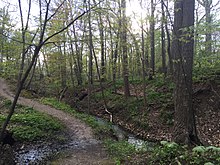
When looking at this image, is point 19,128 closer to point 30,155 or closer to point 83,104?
point 30,155

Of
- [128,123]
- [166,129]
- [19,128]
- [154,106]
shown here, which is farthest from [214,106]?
[19,128]

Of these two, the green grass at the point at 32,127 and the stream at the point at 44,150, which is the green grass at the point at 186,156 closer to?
the stream at the point at 44,150

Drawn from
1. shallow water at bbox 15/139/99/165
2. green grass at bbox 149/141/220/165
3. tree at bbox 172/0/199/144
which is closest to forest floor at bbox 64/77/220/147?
tree at bbox 172/0/199/144

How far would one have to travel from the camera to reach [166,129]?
9141mm

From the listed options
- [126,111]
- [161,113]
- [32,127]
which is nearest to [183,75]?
[161,113]

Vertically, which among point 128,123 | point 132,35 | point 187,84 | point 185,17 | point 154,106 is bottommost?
point 128,123

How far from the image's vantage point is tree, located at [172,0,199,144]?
5.33 m

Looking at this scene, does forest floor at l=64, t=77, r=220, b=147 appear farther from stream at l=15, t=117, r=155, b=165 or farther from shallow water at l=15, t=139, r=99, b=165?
shallow water at l=15, t=139, r=99, b=165

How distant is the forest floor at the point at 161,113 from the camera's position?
833cm

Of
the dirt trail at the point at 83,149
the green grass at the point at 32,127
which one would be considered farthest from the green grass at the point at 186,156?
the green grass at the point at 32,127

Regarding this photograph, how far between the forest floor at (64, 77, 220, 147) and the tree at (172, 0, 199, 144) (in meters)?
2.62

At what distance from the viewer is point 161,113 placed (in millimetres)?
10281

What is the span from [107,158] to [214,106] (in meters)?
5.90

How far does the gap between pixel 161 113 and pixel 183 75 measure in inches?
206
